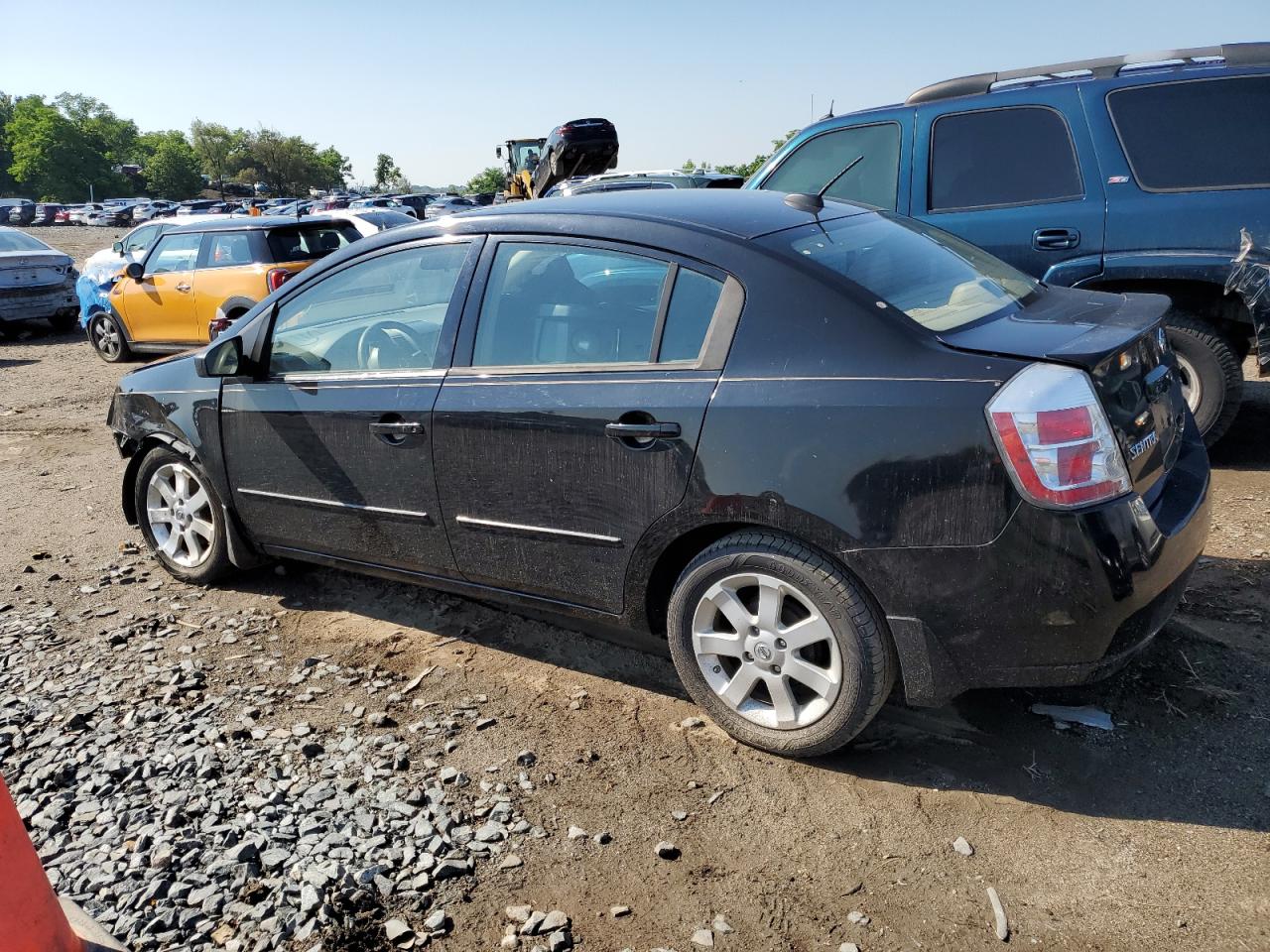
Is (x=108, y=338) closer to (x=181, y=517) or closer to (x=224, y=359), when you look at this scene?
(x=181, y=517)

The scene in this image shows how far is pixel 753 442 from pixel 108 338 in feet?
38.3

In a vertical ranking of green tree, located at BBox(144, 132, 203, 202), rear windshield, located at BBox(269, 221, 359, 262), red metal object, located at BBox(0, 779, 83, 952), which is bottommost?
red metal object, located at BBox(0, 779, 83, 952)

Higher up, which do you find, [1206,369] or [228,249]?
[228,249]

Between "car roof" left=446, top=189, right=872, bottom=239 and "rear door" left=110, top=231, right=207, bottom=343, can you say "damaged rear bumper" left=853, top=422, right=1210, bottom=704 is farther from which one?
"rear door" left=110, top=231, right=207, bottom=343

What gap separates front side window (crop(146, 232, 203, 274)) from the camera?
10.9 metres

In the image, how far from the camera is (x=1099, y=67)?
5.57 metres

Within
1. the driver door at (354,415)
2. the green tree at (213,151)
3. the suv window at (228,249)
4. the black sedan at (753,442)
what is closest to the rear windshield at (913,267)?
the black sedan at (753,442)

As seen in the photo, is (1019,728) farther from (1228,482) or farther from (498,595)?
(1228,482)

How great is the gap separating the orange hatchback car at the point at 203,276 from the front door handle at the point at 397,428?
6835 millimetres

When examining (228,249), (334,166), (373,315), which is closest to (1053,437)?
(373,315)

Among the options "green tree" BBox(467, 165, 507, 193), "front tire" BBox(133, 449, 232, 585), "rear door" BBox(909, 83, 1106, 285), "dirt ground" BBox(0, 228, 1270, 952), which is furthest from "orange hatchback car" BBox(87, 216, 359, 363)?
"green tree" BBox(467, 165, 507, 193)

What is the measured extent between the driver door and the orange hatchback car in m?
6.13

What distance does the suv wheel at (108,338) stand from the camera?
1200 centimetres

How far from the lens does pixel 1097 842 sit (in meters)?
2.68
